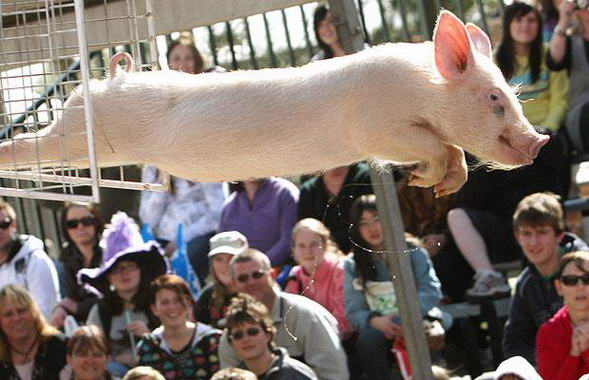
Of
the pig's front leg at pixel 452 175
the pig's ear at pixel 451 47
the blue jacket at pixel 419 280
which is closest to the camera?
the pig's ear at pixel 451 47

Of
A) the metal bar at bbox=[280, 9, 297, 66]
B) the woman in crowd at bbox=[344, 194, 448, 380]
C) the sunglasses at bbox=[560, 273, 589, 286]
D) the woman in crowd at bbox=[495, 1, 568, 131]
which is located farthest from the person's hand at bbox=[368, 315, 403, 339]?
the metal bar at bbox=[280, 9, 297, 66]

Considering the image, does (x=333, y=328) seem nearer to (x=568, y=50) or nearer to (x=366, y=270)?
(x=366, y=270)

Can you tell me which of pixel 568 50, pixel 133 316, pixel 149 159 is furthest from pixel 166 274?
pixel 149 159

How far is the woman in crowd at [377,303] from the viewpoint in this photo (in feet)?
14.6

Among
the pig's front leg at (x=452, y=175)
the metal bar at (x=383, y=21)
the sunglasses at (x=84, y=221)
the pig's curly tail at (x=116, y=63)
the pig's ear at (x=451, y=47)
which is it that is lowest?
the pig's front leg at (x=452, y=175)

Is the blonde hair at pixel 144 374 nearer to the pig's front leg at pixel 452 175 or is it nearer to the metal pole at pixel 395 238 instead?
the metal pole at pixel 395 238

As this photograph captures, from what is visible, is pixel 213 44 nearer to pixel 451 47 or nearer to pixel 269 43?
pixel 269 43

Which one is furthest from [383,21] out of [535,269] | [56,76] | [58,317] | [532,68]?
[56,76]

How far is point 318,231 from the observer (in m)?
4.46

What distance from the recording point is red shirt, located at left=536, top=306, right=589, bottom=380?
4074 millimetres

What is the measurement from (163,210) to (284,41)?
1050 mm

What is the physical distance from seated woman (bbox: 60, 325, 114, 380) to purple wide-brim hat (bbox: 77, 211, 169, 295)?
391mm

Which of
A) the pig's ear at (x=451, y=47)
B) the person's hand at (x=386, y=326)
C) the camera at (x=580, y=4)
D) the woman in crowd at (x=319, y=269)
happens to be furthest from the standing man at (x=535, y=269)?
the pig's ear at (x=451, y=47)

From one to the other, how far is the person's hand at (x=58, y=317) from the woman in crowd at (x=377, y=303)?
1.45 m
